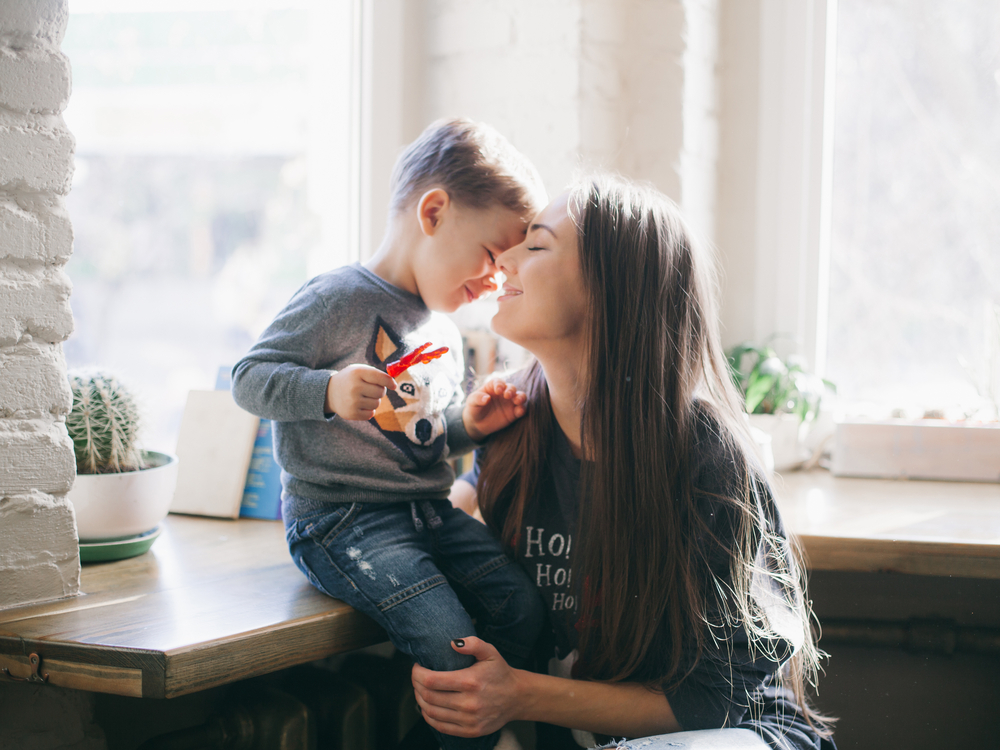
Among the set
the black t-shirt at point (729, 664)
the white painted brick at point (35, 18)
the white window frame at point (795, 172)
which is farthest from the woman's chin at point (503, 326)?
the white window frame at point (795, 172)

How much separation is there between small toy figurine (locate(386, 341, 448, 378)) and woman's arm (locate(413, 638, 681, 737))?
41cm

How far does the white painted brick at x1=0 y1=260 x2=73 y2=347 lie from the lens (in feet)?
3.42

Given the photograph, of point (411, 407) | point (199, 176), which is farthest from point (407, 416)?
point (199, 176)

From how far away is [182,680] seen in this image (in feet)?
3.12

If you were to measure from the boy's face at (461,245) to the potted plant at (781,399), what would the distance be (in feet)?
2.74

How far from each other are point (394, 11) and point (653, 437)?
1305 mm

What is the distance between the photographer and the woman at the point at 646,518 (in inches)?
43.9

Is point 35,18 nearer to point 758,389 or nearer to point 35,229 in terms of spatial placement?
point 35,229

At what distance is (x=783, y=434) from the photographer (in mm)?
1899

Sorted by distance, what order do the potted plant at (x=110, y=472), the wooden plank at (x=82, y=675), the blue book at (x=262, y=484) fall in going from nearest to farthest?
1. the wooden plank at (x=82, y=675)
2. the potted plant at (x=110, y=472)
3. the blue book at (x=262, y=484)

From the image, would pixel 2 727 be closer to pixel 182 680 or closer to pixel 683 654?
pixel 182 680

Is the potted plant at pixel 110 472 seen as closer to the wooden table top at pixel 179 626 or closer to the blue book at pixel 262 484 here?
the wooden table top at pixel 179 626

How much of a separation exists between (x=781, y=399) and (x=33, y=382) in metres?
1.56

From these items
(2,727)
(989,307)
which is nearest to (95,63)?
(2,727)
